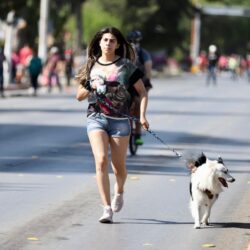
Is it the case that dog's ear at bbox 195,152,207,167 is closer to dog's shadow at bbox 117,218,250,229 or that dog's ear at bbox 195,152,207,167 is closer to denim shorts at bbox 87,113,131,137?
dog's shadow at bbox 117,218,250,229

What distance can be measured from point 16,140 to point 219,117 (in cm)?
1081

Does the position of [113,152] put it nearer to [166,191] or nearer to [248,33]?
[166,191]

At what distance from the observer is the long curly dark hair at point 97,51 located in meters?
11.7

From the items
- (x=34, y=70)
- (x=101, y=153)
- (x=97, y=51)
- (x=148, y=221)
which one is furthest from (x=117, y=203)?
(x=34, y=70)

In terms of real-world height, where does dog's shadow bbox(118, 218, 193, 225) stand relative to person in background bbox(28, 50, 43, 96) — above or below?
above

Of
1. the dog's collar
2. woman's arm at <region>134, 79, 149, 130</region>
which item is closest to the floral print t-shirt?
woman's arm at <region>134, 79, 149, 130</region>

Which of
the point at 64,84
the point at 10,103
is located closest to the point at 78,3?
the point at 64,84

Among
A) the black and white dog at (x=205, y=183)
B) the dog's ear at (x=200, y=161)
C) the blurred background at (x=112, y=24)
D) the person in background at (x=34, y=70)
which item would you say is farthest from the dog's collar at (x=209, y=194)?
the blurred background at (x=112, y=24)

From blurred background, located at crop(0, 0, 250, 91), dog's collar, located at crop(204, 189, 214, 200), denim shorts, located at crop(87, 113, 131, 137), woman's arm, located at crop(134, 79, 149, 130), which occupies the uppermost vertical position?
woman's arm, located at crop(134, 79, 149, 130)

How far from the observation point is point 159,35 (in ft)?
317

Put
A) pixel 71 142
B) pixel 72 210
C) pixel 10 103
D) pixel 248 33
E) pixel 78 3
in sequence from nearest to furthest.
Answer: pixel 72 210 → pixel 71 142 → pixel 10 103 → pixel 78 3 → pixel 248 33

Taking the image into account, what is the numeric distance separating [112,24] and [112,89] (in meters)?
88.6

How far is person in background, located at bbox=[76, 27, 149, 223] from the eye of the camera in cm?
1164

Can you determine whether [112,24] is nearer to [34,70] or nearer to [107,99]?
[34,70]
